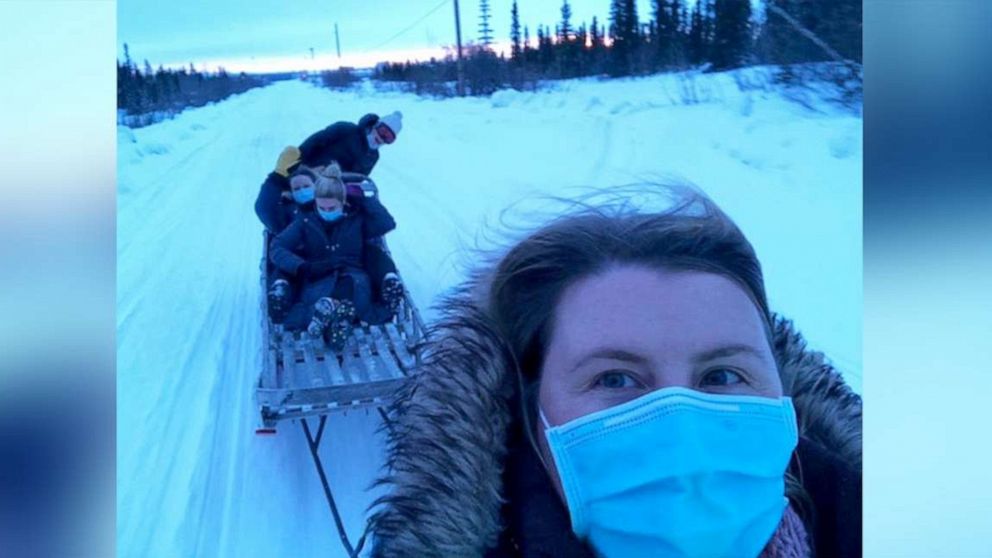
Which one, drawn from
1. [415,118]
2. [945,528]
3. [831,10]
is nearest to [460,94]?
[415,118]

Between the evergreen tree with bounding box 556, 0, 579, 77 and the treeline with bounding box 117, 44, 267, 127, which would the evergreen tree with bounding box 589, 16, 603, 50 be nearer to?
the evergreen tree with bounding box 556, 0, 579, 77

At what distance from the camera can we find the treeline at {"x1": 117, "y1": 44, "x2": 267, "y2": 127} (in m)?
2.02

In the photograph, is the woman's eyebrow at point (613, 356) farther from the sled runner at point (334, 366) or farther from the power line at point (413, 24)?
the power line at point (413, 24)

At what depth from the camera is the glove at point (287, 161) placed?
2033 millimetres

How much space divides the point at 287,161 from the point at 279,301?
26 cm

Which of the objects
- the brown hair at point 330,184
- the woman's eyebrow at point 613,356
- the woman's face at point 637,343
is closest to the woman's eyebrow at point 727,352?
the woman's face at point 637,343

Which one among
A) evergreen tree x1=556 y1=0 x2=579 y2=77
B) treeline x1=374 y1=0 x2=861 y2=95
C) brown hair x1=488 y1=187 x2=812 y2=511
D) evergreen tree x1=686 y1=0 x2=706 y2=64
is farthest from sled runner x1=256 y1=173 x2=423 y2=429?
evergreen tree x1=686 y1=0 x2=706 y2=64

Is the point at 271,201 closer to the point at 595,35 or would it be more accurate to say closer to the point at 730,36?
the point at 595,35

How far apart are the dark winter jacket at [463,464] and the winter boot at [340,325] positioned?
0.47 feet

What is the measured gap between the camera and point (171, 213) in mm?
2027

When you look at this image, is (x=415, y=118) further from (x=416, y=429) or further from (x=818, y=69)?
(x=818, y=69)

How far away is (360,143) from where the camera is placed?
2047 mm

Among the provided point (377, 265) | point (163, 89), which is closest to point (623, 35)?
point (377, 265)

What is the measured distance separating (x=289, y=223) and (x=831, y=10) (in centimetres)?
113
